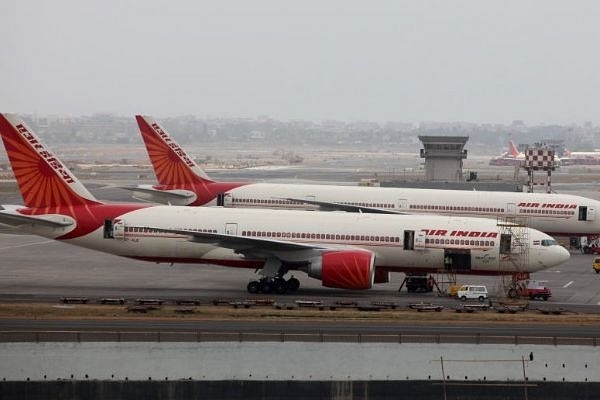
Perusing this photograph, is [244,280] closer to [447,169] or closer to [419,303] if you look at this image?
[419,303]

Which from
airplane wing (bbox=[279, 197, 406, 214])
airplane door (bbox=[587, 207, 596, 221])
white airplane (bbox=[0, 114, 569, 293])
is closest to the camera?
white airplane (bbox=[0, 114, 569, 293])

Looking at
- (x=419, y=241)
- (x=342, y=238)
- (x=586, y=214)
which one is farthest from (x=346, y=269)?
(x=586, y=214)

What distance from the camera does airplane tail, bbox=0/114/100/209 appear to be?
194ft

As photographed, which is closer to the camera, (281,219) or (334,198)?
(281,219)

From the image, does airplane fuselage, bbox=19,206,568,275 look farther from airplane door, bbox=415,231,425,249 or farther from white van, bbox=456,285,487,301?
white van, bbox=456,285,487,301

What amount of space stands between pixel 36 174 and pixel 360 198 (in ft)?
95.6

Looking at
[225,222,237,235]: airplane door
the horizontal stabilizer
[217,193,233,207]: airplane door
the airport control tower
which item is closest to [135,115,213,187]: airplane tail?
the horizontal stabilizer

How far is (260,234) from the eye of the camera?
57906 millimetres

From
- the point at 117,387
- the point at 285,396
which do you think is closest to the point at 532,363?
the point at 285,396

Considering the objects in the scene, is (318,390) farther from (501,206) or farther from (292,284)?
(501,206)

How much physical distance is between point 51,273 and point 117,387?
80.7 feet

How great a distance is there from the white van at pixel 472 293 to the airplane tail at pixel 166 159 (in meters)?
34.2

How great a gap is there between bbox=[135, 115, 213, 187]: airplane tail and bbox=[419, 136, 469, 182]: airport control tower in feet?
107

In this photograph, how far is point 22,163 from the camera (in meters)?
59.2
